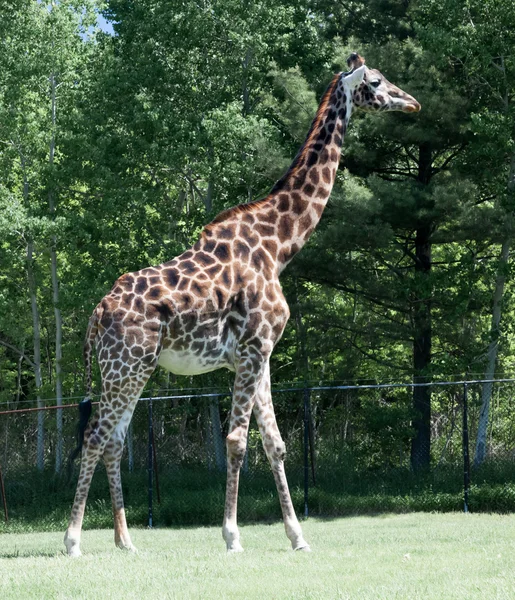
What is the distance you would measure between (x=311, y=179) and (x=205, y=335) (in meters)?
2.06

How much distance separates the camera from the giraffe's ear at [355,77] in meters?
9.74

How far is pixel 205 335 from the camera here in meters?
8.77

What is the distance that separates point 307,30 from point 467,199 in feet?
26.6

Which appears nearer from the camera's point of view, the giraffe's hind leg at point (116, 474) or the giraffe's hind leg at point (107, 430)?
the giraffe's hind leg at point (107, 430)

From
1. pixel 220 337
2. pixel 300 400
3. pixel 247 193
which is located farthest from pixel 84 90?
pixel 220 337

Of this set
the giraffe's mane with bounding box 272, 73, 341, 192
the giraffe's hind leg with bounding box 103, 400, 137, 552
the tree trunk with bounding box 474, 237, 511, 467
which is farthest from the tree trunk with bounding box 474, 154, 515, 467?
the giraffe's hind leg with bounding box 103, 400, 137, 552

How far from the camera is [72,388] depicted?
29.9 m

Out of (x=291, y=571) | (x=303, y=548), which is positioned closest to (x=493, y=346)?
(x=303, y=548)

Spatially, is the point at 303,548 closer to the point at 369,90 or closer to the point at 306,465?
the point at 369,90

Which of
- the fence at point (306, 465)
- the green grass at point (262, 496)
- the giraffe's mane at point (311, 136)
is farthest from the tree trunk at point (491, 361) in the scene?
the giraffe's mane at point (311, 136)

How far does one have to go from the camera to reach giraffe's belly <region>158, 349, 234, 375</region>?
8.89 m

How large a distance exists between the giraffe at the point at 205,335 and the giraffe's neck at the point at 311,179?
0.39 feet

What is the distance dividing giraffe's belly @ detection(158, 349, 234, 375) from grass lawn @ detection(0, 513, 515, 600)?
1707 millimetres

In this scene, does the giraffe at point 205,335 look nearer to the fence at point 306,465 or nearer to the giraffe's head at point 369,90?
the giraffe's head at point 369,90
